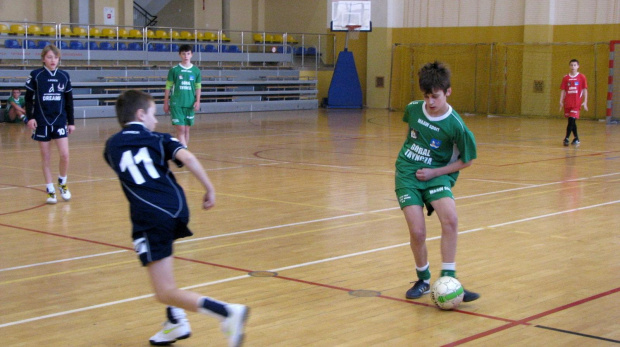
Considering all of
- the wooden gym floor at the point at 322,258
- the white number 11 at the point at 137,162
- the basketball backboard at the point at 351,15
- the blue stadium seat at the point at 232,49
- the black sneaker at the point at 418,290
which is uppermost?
the basketball backboard at the point at 351,15

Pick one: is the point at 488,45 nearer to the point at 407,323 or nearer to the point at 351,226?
the point at 351,226

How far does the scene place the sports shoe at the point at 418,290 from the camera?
538 cm

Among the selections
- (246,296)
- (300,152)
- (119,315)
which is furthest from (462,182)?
(119,315)

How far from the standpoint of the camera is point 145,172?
408 cm

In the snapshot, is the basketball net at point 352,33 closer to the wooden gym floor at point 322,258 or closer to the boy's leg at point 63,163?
the wooden gym floor at point 322,258

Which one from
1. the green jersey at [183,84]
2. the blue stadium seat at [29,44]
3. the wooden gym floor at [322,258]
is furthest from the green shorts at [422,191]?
the blue stadium seat at [29,44]

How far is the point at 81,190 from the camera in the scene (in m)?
10.3

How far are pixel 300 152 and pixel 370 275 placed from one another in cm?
928

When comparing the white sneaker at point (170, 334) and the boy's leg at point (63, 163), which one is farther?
the boy's leg at point (63, 163)

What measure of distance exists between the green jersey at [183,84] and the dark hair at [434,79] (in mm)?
8289

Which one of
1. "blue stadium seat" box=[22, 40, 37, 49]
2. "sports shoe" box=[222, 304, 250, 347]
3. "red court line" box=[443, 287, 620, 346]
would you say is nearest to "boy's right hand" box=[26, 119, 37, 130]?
"sports shoe" box=[222, 304, 250, 347]

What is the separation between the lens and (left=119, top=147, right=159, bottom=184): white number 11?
13.3ft

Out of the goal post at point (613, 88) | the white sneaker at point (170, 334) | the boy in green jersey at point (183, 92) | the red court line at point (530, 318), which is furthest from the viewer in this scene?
the goal post at point (613, 88)

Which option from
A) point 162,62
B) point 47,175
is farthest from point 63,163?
point 162,62
